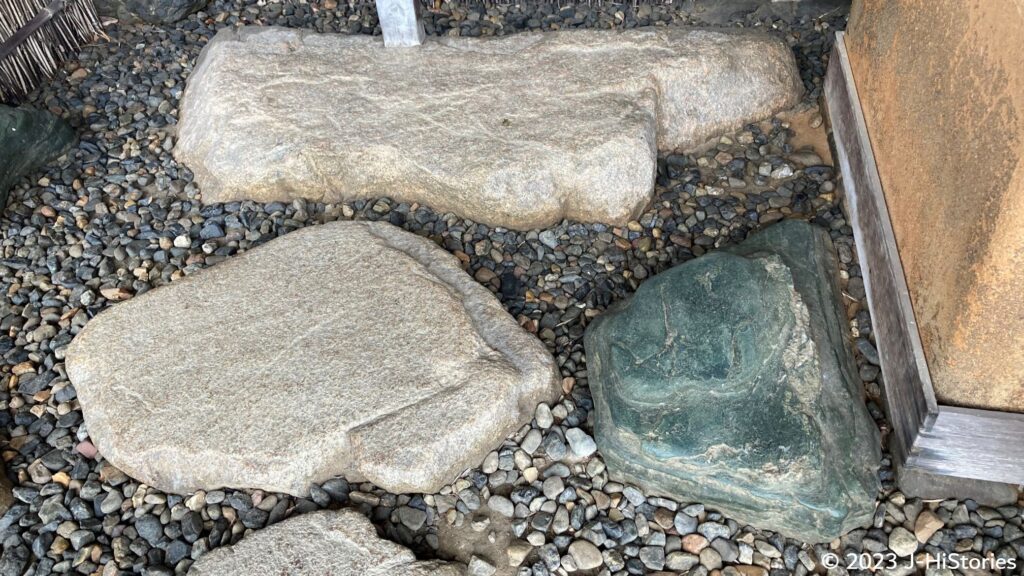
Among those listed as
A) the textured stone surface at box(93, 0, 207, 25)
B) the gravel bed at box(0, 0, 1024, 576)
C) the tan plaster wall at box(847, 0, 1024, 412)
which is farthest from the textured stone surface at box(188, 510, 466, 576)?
the textured stone surface at box(93, 0, 207, 25)

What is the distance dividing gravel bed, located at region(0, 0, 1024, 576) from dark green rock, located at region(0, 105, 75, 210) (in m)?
0.07

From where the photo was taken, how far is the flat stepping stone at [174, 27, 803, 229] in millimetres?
3035

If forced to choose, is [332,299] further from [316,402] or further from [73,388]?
[73,388]

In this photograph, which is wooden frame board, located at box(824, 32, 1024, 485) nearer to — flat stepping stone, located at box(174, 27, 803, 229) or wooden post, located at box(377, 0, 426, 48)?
flat stepping stone, located at box(174, 27, 803, 229)

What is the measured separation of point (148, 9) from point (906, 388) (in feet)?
13.2

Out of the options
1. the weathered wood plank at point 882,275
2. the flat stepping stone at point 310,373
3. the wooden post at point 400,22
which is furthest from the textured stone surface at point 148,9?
the weathered wood plank at point 882,275

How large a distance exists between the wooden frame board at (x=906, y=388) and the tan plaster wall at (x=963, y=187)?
38 millimetres

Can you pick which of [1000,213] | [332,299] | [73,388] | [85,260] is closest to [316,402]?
[332,299]

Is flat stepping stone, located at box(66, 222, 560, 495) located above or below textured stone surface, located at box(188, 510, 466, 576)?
above

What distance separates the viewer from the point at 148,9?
14.0ft

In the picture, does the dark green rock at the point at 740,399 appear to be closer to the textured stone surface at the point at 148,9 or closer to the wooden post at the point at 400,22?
the wooden post at the point at 400,22

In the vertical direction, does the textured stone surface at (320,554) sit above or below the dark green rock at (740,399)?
below

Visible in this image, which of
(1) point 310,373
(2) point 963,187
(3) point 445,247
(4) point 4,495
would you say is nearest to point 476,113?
(3) point 445,247

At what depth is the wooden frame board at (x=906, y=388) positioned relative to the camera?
2092mm
